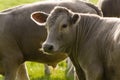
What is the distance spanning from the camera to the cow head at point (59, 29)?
8344mm

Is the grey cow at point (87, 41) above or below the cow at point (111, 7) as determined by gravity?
above

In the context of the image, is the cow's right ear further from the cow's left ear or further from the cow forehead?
the cow's left ear

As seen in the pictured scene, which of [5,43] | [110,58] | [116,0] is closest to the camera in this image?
[110,58]

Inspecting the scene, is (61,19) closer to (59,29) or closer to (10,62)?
(59,29)

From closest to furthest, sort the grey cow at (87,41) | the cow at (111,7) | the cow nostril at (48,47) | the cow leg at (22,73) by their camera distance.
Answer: the grey cow at (87,41) < the cow nostril at (48,47) < the cow leg at (22,73) < the cow at (111,7)

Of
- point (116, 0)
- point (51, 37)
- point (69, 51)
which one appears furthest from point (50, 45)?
point (116, 0)

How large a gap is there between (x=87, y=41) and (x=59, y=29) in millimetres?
579

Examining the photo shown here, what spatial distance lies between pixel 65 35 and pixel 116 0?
14.7ft

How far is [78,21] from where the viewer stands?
848 cm

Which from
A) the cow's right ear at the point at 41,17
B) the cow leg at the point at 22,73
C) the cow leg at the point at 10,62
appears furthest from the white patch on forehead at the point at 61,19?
the cow leg at the point at 22,73

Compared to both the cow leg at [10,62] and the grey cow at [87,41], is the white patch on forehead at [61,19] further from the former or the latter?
the cow leg at [10,62]

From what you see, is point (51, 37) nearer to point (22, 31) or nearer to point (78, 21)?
point (78, 21)

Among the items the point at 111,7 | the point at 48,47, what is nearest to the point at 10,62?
the point at 48,47

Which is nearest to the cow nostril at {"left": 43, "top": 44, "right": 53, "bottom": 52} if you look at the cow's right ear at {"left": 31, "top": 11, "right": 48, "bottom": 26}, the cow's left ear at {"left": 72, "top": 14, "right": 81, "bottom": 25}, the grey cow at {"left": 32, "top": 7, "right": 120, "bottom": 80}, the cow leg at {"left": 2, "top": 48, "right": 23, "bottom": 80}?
the grey cow at {"left": 32, "top": 7, "right": 120, "bottom": 80}
